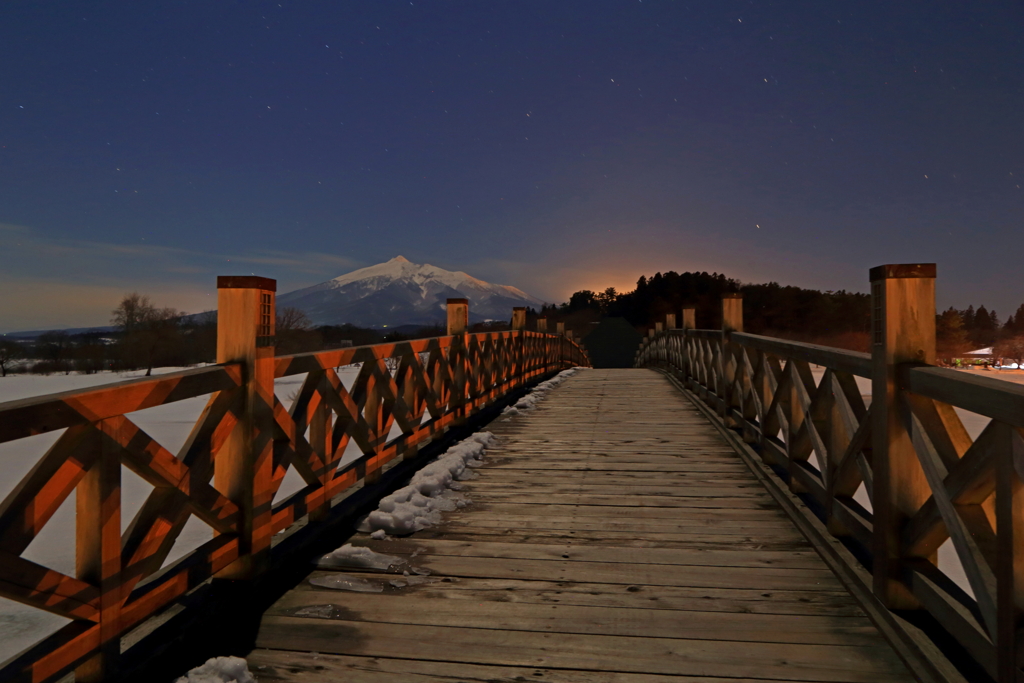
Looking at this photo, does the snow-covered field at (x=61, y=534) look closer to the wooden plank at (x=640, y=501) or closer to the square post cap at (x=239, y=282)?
the square post cap at (x=239, y=282)

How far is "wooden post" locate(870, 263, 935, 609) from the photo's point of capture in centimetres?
231

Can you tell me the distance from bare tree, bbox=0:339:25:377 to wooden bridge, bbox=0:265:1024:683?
16.8 meters

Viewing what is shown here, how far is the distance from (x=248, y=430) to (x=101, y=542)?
867mm

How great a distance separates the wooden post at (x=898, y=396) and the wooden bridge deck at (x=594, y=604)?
301 mm

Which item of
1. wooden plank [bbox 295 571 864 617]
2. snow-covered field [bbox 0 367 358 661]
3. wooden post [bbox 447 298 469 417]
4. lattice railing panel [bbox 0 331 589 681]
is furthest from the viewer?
wooden post [bbox 447 298 469 417]

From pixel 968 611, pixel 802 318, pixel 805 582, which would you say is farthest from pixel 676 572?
pixel 802 318

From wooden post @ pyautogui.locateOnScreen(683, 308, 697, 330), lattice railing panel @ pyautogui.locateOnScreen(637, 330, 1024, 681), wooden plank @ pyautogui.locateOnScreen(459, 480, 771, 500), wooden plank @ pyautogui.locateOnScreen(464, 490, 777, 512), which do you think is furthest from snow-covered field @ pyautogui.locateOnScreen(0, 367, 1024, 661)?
wooden post @ pyautogui.locateOnScreen(683, 308, 697, 330)

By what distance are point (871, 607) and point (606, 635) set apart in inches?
44.8

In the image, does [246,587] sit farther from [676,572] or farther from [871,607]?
[871,607]

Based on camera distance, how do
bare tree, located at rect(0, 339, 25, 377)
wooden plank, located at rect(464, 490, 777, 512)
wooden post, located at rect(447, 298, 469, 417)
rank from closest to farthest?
wooden plank, located at rect(464, 490, 777, 512) < wooden post, located at rect(447, 298, 469, 417) < bare tree, located at rect(0, 339, 25, 377)

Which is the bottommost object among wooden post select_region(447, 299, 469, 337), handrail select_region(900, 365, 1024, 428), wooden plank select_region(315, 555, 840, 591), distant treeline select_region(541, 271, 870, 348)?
wooden plank select_region(315, 555, 840, 591)

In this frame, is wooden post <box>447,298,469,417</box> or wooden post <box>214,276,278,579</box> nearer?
wooden post <box>214,276,278,579</box>

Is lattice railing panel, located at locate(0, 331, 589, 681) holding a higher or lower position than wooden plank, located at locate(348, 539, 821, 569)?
higher

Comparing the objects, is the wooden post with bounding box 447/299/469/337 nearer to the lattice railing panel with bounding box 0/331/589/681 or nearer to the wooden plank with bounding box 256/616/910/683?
the lattice railing panel with bounding box 0/331/589/681
